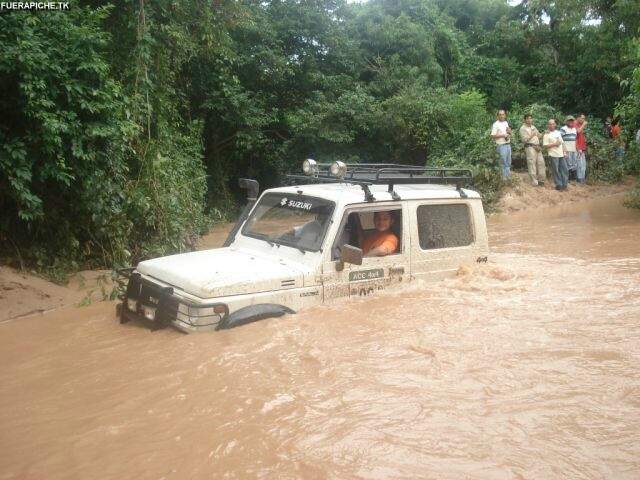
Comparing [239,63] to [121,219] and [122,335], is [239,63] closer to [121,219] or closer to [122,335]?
[121,219]

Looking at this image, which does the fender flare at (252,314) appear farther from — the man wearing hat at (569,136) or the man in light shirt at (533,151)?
the man wearing hat at (569,136)

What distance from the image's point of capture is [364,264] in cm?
570

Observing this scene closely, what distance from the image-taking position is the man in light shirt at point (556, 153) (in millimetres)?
15195

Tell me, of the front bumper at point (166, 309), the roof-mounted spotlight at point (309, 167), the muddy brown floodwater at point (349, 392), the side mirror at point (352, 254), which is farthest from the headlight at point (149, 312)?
the roof-mounted spotlight at point (309, 167)

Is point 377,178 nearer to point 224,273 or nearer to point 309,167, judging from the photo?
point 309,167

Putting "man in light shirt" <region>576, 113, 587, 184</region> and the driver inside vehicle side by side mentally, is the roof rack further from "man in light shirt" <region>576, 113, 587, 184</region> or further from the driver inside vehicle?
"man in light shirt" <region>576, 113, 587, 184</region>

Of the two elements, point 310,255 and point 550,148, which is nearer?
point 310,255

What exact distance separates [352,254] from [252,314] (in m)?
0.97

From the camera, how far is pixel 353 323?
543cm

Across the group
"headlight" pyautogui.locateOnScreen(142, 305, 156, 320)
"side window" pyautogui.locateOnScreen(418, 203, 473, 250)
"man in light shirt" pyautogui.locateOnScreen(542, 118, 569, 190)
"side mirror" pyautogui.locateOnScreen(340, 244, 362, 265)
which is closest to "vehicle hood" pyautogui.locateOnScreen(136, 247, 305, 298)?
"headlight" pyautogui.locateOnScreen(142, 305, 156, 320)

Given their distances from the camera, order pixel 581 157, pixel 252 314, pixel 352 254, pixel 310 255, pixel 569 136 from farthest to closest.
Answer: pixel 581 157 < pixel 569 136 < pixel 310 255 < pixel 352 254 < pixel 252 314

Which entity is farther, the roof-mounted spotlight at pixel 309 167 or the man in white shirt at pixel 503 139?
the man in white shirt at pixel 503 139

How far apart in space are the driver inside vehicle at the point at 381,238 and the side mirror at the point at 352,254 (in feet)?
1.92

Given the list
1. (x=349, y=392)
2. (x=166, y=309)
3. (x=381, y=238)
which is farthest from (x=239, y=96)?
(x=349, y=392)
